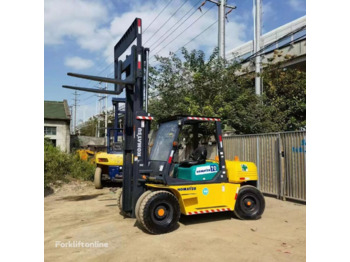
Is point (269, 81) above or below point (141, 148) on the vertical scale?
above

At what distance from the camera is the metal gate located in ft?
27.8

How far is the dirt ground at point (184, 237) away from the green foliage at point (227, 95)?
592 centimetres

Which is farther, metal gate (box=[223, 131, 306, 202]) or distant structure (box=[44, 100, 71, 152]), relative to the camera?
distant structure (box=[44, 100, 71, 152])

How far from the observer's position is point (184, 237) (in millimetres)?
5453

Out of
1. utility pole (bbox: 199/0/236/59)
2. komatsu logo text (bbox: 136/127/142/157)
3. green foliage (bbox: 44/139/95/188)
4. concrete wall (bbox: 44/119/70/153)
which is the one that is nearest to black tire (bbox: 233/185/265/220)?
komatsu logo text (bbox: 136/127/142/157)

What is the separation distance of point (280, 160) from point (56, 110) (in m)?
29.7

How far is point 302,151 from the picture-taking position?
8398 millimetres

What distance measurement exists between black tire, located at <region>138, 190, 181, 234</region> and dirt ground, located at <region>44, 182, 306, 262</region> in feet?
0.58

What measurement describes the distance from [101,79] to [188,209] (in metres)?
3.07

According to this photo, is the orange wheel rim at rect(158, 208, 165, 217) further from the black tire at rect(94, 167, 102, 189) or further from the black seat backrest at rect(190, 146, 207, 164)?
the black tire at rect(94, 167, 102, 189)

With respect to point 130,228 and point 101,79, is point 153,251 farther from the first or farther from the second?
point 101,79

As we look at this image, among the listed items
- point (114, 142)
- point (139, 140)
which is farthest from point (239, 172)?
point (114, 142)

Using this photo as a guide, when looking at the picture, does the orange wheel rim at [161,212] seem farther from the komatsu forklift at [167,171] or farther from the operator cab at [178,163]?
the operator cab at [178,163]

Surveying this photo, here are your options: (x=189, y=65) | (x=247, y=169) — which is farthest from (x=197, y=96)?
(x=247, y=169)
